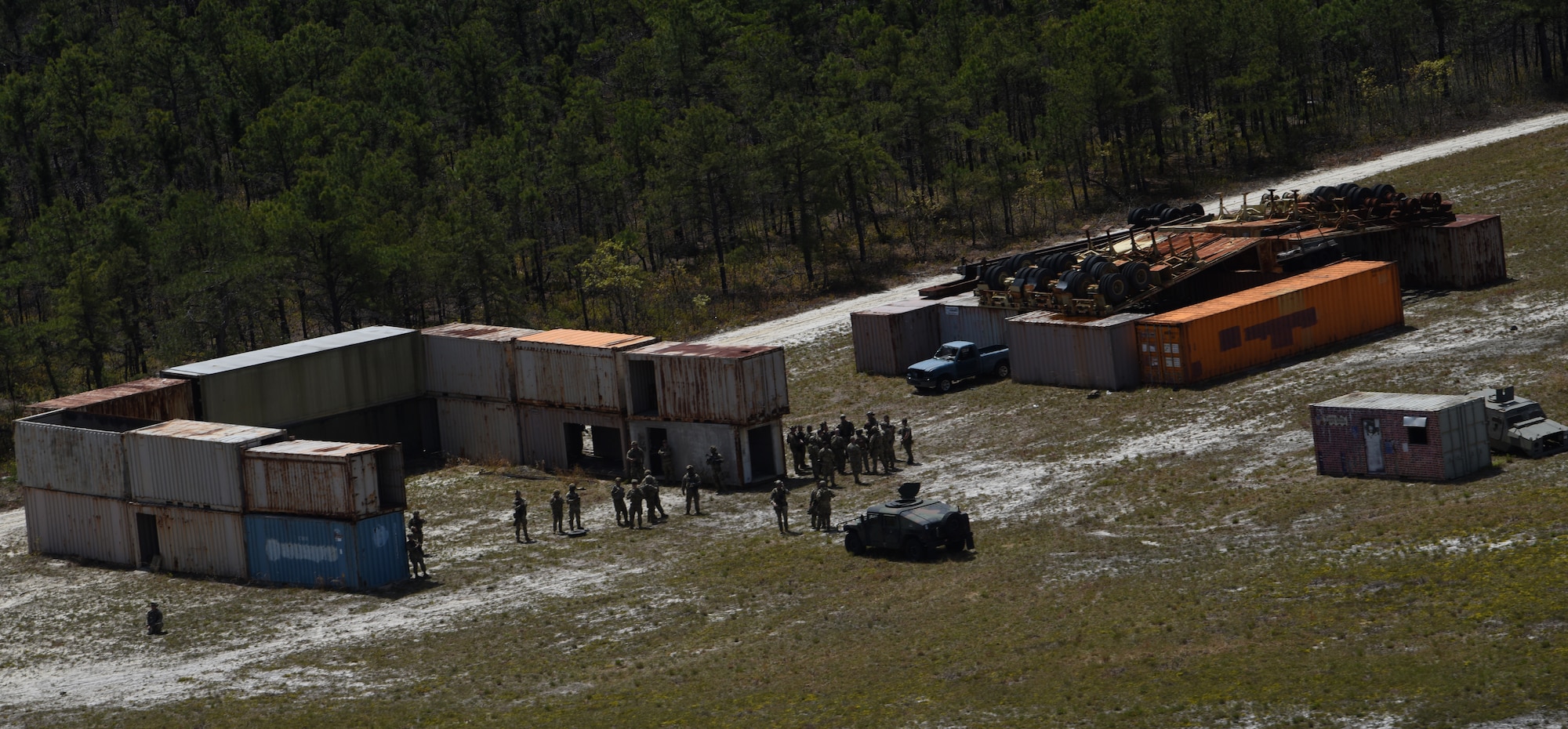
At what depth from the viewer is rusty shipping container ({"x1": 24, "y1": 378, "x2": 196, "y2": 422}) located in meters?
44.6

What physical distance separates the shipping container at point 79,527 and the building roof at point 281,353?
5.89 meters

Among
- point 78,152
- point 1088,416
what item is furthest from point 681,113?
point 1088,416

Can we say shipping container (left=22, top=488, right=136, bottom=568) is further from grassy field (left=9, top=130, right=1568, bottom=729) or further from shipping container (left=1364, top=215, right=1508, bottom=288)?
shipping container (left=1364, top=215, right=1508, bottom=288)

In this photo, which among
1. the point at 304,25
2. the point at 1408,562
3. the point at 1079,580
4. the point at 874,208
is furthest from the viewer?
the point at 304,25

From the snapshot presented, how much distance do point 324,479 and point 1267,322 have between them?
2841 cm

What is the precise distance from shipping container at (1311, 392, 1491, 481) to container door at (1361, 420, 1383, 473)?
18 mm

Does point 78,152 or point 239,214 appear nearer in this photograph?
point 239,214

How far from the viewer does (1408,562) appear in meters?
28.0

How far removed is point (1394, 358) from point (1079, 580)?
19967mm

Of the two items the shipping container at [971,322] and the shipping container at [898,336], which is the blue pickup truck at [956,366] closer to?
the shipping container at [971,322]

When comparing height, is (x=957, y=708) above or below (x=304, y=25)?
below

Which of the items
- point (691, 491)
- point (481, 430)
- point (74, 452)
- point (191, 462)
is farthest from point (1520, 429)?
point (74, 452)

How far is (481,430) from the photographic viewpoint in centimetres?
5053

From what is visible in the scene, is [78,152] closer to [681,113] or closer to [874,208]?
[681,113]
